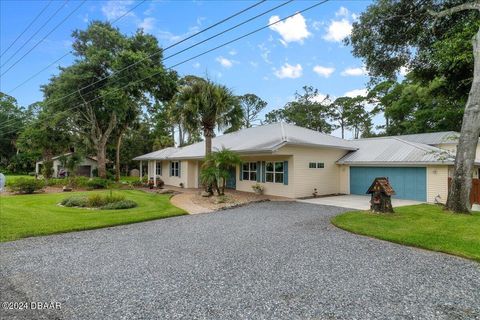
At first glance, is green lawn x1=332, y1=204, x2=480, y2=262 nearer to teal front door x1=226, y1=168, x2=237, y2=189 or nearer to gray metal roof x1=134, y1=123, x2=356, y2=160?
gray metal roof x1=134, y1=123, x2=356, y2=160

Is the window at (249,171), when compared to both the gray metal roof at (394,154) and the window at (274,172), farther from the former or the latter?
the gray metal roof at (394,154)

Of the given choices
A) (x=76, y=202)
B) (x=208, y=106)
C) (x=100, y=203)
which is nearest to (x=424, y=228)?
(x=208, y=106)

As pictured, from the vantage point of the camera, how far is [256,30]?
8336mm

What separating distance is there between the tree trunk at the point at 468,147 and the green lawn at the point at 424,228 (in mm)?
603

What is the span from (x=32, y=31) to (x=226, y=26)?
Result: 29.5 ft

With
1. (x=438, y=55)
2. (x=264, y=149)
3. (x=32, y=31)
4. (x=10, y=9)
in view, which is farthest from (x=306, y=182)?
(x=10, y=9)

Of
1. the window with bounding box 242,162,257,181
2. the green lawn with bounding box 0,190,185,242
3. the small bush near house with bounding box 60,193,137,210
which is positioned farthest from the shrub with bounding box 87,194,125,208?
the window with bounding box 242,162,257,181

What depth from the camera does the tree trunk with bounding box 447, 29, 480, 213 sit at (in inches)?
370

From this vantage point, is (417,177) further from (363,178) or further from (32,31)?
(32,31)

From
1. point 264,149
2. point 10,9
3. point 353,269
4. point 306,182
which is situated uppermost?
point 10,9

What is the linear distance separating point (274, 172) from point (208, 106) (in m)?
5.37

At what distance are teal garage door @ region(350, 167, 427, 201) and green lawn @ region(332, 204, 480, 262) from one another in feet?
12.6

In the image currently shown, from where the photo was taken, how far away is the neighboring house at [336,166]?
13.4m

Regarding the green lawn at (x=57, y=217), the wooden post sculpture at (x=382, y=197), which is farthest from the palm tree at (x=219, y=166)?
the wooden post sculpture at (x=382, y=197)
